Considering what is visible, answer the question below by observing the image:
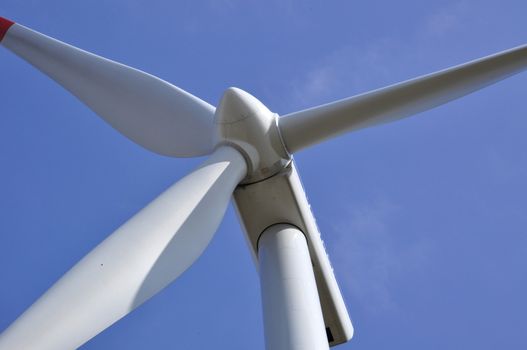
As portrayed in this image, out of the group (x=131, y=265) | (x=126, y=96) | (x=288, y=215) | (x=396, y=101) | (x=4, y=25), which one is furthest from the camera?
(x=4, y=25)

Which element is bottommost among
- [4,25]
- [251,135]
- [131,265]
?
[131,265]

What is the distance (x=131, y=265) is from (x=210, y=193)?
1.87 metres

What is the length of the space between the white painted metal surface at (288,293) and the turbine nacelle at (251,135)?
0.89 meters

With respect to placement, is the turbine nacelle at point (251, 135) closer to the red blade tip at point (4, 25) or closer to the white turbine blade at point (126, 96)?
the white turbine blade at point (126, 96)

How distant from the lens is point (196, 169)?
7.65 meters

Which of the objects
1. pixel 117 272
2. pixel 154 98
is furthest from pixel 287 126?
pixel 117 272

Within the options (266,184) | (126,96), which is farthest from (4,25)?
(266,184)

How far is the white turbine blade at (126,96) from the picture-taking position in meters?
9.64

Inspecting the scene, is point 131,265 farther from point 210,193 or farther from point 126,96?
point 126,96

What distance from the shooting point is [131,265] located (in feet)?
18.1

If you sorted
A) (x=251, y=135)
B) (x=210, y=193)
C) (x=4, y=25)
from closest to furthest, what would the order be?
(x=210, y=193) < (x=251, y=135) < (x=4, y=25)

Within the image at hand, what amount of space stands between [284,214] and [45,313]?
15.4ft

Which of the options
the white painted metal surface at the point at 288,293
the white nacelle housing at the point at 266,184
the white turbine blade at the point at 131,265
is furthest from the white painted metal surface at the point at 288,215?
the white turbine blade at the point at 131,265

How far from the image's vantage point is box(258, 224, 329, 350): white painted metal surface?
21.6 ft
